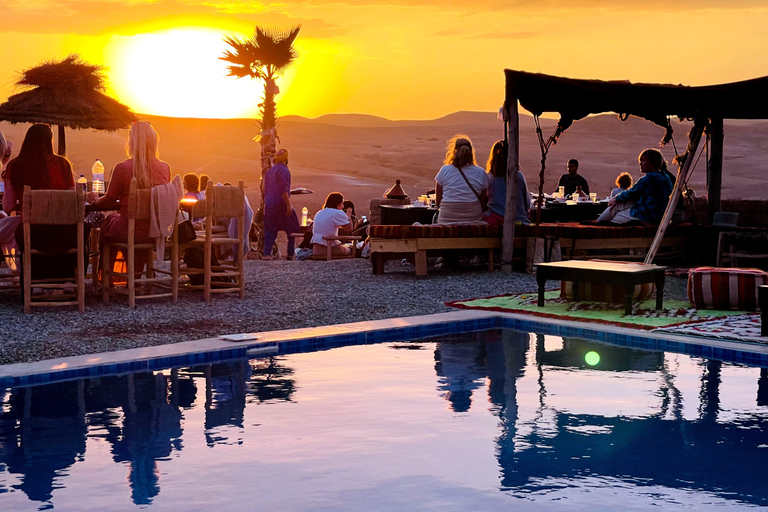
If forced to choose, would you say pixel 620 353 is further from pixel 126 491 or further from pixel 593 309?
pixel 126 491

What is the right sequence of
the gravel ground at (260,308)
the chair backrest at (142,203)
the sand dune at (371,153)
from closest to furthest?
the gravel ground at (260,308) → the chair backrest at (142,203) → the sand dune at (371,153)

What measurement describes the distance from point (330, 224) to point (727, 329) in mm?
6229

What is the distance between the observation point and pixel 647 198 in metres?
11.8

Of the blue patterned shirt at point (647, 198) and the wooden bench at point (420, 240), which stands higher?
the blue patterned shirt at point (647, 198)

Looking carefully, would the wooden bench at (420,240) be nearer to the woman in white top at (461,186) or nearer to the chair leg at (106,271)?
the woman in white top at (461,186)

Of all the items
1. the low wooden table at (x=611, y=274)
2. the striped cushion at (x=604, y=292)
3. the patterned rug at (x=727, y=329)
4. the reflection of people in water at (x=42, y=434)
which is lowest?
the reflection of people in water at (x=42, y=434)

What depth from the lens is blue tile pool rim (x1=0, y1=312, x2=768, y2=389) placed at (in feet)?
18.8

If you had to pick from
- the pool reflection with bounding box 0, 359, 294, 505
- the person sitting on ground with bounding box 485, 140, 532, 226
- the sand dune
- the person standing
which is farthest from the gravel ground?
the sand dune

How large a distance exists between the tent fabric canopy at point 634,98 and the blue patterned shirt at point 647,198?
0.91 m

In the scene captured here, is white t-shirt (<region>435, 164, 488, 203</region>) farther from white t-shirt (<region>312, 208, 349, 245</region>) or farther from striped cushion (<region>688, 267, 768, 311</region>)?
striped cushion (<region>688, 267, 768, 311</region>)

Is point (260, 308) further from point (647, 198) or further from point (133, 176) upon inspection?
point (647, 198)

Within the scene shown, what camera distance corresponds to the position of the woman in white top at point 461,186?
1114 cm

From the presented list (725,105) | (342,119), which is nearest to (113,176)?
(725,105)

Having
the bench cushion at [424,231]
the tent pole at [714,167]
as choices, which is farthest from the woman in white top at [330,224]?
the tent pole at [714,167]
